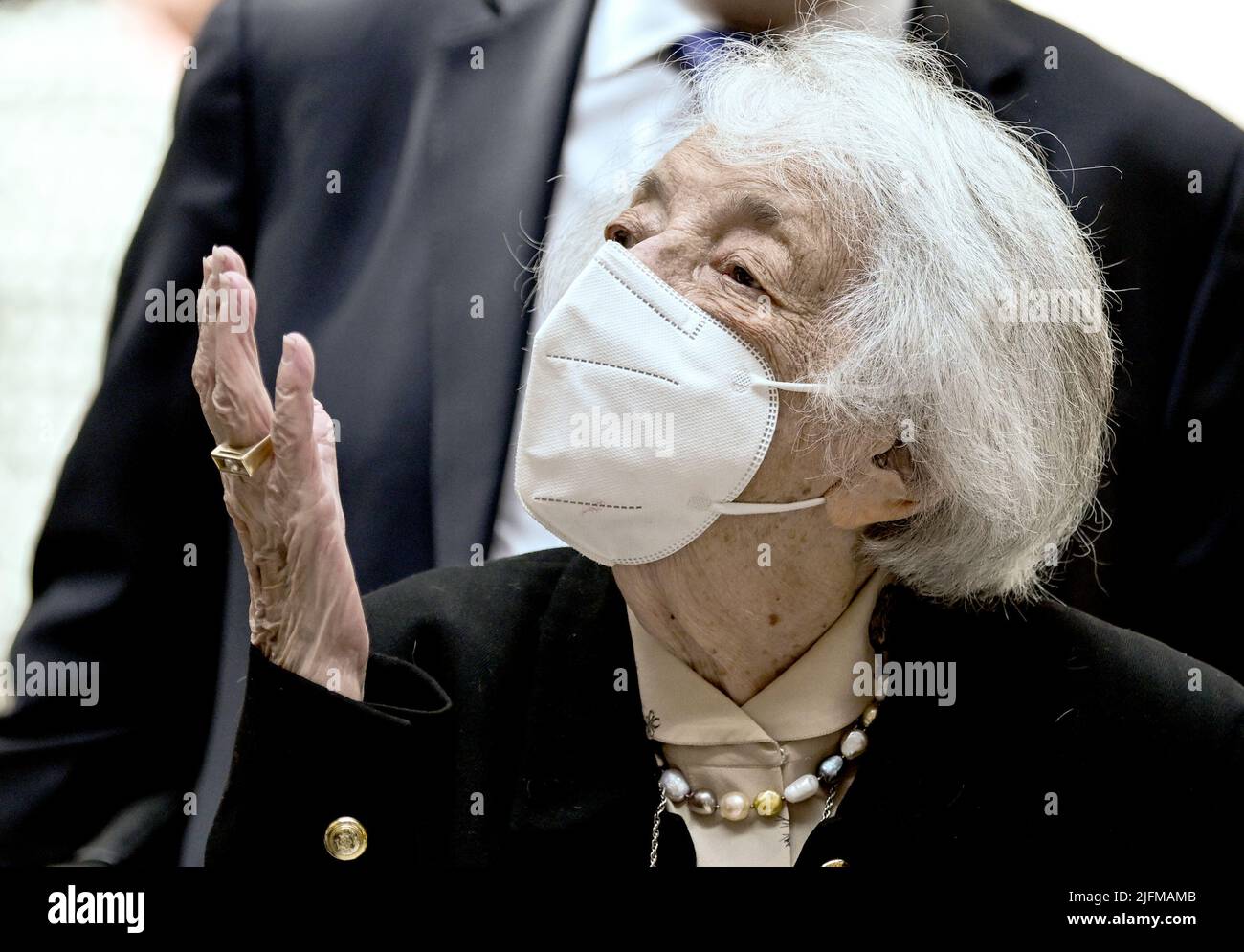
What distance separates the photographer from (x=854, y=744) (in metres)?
1.76

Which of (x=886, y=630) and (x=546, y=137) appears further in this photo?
(x=546, y=137)

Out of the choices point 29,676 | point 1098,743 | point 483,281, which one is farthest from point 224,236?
point 1098,743

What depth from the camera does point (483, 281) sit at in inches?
79.9

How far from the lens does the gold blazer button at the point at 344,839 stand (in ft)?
5.27

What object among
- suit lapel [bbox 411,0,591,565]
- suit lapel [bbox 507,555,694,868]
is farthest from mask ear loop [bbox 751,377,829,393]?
suit lapel [bbox 411,0,591,565]

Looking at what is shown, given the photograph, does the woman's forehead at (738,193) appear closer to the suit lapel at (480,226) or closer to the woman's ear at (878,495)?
the woman's ear at (878,495)

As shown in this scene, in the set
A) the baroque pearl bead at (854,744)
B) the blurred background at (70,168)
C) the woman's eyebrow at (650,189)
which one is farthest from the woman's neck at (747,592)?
the blurred background at (70,168)

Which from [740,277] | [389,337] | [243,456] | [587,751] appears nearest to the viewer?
[243,456]

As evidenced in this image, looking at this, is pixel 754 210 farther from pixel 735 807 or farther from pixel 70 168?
pixel 70 168

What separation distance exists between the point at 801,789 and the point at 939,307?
532mm

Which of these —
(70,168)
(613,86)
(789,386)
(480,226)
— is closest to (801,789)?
(789,386)
